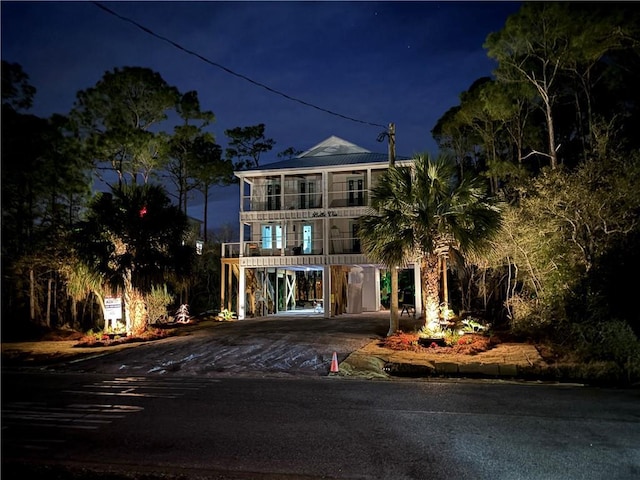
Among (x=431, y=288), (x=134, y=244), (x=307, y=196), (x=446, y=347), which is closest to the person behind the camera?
(x=446, y=347)

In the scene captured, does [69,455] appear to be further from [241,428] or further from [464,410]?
[464,410]

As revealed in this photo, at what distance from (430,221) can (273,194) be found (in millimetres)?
14777

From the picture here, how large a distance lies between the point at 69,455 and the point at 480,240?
37.8ft

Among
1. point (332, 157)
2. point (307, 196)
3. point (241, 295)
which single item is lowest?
point (241, 295)

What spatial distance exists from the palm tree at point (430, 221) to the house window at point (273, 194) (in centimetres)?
1299

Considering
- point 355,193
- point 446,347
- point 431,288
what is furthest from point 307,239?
point 446,347

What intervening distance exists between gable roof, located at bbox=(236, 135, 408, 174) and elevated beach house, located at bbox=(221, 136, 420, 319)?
6 cm

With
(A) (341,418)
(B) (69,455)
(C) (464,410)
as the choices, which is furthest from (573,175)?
(B) (69,455)

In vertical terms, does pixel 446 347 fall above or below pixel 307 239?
below

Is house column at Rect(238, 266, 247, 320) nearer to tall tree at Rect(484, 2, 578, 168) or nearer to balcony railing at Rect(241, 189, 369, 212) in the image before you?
balcony railing at Rect(241, 189, 369, 212)

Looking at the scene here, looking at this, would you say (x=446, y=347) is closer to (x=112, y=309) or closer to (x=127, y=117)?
(x=112, y=309)

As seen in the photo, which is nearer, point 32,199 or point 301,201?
point 32,199

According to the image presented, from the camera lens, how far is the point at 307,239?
2825 centimetres

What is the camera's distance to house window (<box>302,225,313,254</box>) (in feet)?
92.5
